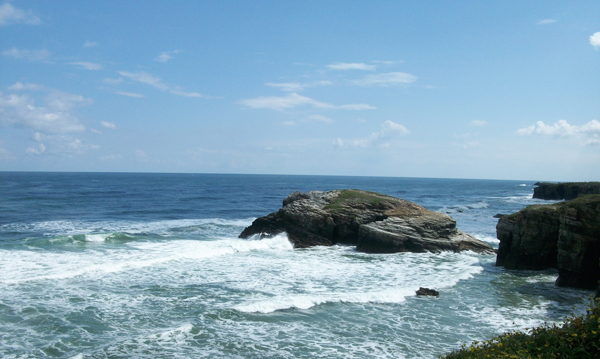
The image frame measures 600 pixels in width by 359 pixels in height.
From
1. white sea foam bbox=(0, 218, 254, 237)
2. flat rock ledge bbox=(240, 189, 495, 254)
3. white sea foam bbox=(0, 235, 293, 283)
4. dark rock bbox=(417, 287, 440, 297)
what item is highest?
flat rock ledge bbox=(240, 189, 495, 254)

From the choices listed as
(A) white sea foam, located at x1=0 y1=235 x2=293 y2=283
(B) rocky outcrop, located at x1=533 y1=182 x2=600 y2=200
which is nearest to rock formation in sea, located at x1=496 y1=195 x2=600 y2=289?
(A) white sea foam, located at x1=0 y1=235 x2=293 y2=283

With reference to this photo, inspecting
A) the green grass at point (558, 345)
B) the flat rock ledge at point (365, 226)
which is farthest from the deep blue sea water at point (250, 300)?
the green grass at point (558, 345)

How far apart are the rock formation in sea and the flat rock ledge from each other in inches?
205

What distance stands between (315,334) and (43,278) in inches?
586

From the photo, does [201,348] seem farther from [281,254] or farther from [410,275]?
[281,254]

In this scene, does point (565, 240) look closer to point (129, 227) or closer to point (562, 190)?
point (129, 227)

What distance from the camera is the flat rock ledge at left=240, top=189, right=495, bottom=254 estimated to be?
28312 millimetres

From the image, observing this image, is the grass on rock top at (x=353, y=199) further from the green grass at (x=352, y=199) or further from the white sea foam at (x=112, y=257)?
the white sea foam at (x=112, y=257)

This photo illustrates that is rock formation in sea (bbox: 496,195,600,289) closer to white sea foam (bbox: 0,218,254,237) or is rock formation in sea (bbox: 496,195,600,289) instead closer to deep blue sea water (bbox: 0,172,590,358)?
deep blue sea water (bbox: 0,172,590,358)

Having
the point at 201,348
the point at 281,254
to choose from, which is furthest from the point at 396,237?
the point at 201,348

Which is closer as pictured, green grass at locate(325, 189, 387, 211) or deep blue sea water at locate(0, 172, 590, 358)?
deep blue sea water at locate(0, 172, 590, 358)

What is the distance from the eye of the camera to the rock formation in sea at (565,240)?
19.3 meters

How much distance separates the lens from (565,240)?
19.9 meters

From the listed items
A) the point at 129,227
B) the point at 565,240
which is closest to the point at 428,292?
the point at 565,240
